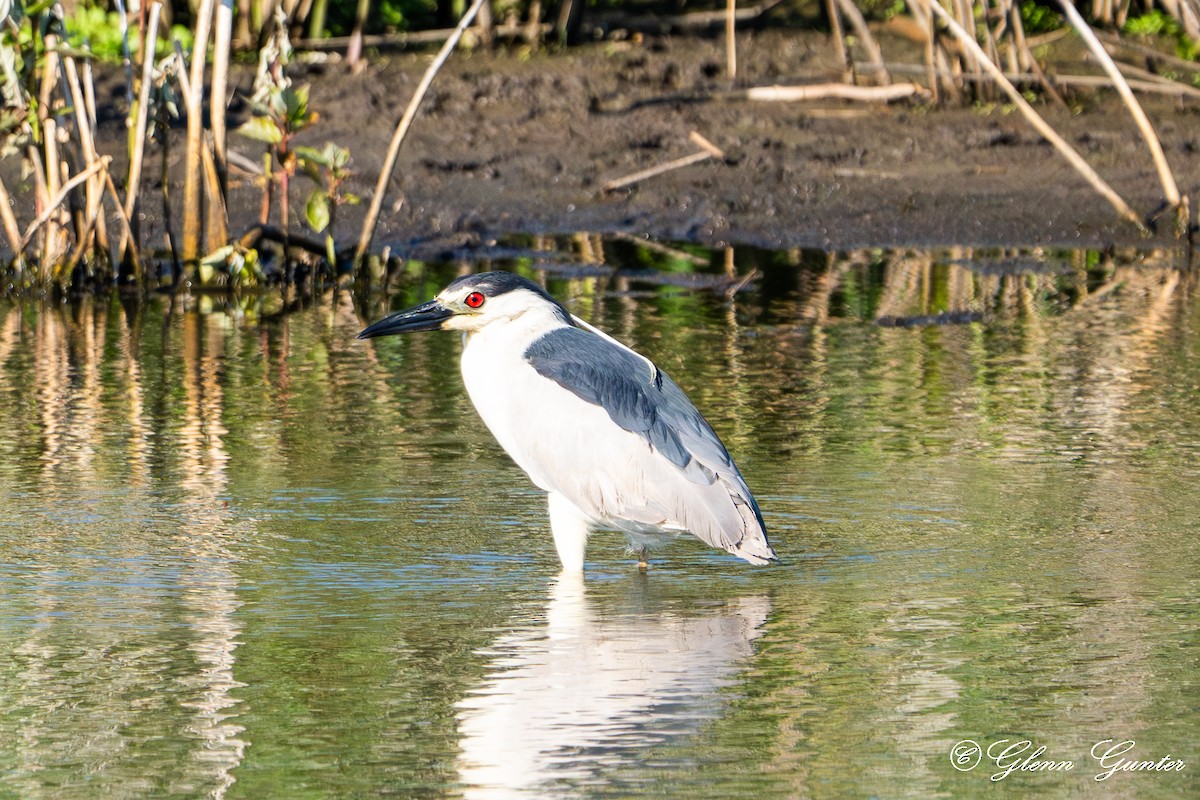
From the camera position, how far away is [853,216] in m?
12.0

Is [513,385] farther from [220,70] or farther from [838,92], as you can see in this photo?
[838,92]

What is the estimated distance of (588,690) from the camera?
4414mm

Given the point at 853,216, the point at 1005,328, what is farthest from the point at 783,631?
the point at 853,216

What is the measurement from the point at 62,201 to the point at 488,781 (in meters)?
6.16

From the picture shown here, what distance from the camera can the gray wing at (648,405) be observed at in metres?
5.22

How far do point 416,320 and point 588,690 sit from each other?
1.88 m

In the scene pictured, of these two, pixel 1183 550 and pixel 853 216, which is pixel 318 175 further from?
pixel 1183 550

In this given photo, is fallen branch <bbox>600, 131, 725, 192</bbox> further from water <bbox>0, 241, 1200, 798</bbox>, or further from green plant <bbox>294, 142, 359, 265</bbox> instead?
water <bbox>0, 241, 1200, 798</bbox>

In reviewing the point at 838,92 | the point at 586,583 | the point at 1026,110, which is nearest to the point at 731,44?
the point at 838,92

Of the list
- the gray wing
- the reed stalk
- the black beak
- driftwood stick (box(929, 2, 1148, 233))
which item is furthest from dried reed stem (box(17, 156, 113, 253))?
driftwood stick (box(929, 2, 1148, 233))

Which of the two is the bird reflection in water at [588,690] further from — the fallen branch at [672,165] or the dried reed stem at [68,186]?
the fallen branch at [672,165]

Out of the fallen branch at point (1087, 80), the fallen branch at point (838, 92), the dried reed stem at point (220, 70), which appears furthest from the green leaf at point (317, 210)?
the fallen branch at point (1087, 80)

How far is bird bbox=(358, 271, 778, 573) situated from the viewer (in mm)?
5254

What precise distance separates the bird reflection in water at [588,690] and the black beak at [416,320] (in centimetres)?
104
